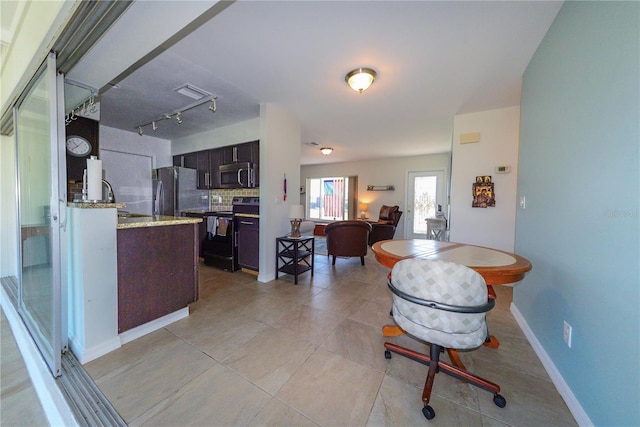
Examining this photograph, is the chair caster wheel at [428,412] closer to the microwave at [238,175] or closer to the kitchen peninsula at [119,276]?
the kitchen peninsula at [119,276]

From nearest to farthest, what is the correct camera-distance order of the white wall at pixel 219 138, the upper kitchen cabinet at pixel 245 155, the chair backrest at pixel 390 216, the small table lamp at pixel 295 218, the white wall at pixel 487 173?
the white wall at pixel 487 173
the small table lamp at pixel 295 218
the upper kitchen cabinet at pixel 245 155
the white wall at pixel 219 138
the chair backrest at pixel 390 216

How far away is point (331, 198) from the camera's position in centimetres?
838

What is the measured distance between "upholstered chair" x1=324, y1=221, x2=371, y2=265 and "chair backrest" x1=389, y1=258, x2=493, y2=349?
8.73 feet

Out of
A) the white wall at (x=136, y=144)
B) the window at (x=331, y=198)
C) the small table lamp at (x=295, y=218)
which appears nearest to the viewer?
the small table lamp at (x=295, y=218)

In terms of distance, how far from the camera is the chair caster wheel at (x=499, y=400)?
1261mm

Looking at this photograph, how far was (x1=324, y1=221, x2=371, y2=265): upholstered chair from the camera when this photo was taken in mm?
3977

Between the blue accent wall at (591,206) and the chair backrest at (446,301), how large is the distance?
18.9 inches

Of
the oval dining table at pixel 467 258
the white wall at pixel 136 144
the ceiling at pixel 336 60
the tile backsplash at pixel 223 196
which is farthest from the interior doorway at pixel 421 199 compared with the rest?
the white wall at pixel 136 144

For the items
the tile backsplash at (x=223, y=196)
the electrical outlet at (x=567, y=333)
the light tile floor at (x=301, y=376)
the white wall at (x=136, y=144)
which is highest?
the white wall at (x=136, y=144)

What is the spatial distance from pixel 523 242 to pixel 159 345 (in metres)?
3.38

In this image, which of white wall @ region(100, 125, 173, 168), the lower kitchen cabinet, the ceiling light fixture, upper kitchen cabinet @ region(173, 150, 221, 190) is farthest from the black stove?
white wall @ region(100, 125, 173, 168)

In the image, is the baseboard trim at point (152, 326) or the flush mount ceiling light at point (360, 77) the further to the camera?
the flush mount ceiling light at point (360, 77)

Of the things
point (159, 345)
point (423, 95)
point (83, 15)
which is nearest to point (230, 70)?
point (83, 15)

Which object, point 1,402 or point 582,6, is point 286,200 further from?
point 582,6
